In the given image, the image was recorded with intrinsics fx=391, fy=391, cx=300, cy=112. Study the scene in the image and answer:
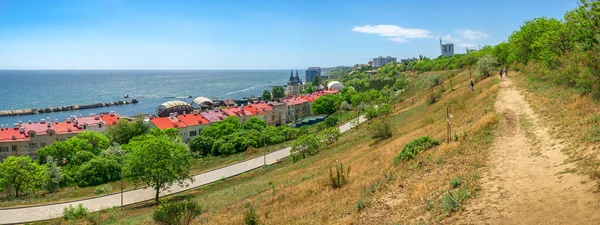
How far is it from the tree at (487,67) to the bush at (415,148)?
1370 inches

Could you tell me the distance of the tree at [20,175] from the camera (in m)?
36.4

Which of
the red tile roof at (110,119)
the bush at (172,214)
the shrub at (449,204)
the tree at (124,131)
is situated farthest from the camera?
the red tile roof at (110,119)

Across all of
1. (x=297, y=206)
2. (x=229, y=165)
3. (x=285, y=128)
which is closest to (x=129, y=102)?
(x=285, y=128)

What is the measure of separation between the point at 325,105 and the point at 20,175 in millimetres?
66998

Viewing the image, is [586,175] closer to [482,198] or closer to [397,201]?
[482,198]

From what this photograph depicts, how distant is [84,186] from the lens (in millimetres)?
40938

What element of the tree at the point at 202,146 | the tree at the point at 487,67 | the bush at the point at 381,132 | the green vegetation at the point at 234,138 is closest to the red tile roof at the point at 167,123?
the green vegetation at the point at 234,138

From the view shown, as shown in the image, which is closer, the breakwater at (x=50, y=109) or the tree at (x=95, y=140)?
the tree at (x=95, y=140)

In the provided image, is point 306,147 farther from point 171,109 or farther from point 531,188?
point 171,109

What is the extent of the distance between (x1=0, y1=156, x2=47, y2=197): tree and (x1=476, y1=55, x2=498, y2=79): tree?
5099cm

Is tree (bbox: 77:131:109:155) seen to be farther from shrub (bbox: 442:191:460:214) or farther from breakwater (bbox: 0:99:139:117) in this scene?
breakwater (bbox: 0:99:139:117)

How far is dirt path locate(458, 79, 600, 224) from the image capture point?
9.66 metres

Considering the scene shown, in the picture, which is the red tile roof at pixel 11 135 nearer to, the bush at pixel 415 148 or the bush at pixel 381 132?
the bush at pixel 381 132

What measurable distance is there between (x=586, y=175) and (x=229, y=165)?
36193mm
